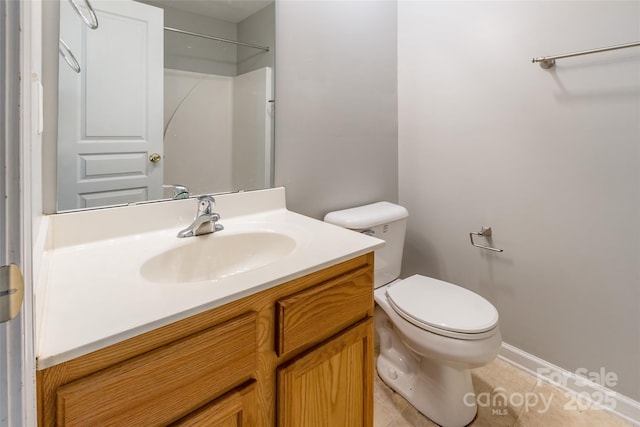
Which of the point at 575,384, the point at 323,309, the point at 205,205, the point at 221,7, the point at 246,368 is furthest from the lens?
the point at 575,384

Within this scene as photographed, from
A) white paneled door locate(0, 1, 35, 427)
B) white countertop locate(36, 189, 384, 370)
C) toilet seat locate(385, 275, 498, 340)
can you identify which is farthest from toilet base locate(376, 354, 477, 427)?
white paneled door locate(0, 1, 35, 427)

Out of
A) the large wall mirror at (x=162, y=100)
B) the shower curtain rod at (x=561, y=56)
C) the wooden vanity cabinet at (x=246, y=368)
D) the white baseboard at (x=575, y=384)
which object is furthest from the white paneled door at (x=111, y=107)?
the white baseboard at (x=575, y=384)

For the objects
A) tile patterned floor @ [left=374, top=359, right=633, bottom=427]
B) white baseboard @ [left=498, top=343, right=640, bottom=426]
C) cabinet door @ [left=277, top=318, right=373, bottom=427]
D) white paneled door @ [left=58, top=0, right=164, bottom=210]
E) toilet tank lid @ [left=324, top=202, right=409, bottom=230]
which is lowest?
tile patterned floor @ [left=374, top=359, right=633, bottom=427]

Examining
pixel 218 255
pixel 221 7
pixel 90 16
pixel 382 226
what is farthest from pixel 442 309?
pixel 90 16

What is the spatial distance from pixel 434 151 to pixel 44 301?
5.57 ft

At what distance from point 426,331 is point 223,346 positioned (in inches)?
31.7

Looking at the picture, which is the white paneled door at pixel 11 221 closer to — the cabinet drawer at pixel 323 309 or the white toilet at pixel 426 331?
the cabinet drawer at pixel 323 309

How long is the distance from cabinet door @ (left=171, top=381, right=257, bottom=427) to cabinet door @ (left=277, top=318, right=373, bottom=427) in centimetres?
8

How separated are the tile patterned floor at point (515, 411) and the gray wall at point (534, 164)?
0.13 metres

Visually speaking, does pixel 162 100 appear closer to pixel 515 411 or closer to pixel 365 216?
pixel 365 216

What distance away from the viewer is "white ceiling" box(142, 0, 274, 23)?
43.0 inches

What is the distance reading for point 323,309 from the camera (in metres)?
0.86

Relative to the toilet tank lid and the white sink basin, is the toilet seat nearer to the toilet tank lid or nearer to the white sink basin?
the toilet tank lid

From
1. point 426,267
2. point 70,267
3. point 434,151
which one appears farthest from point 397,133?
point 70,267
